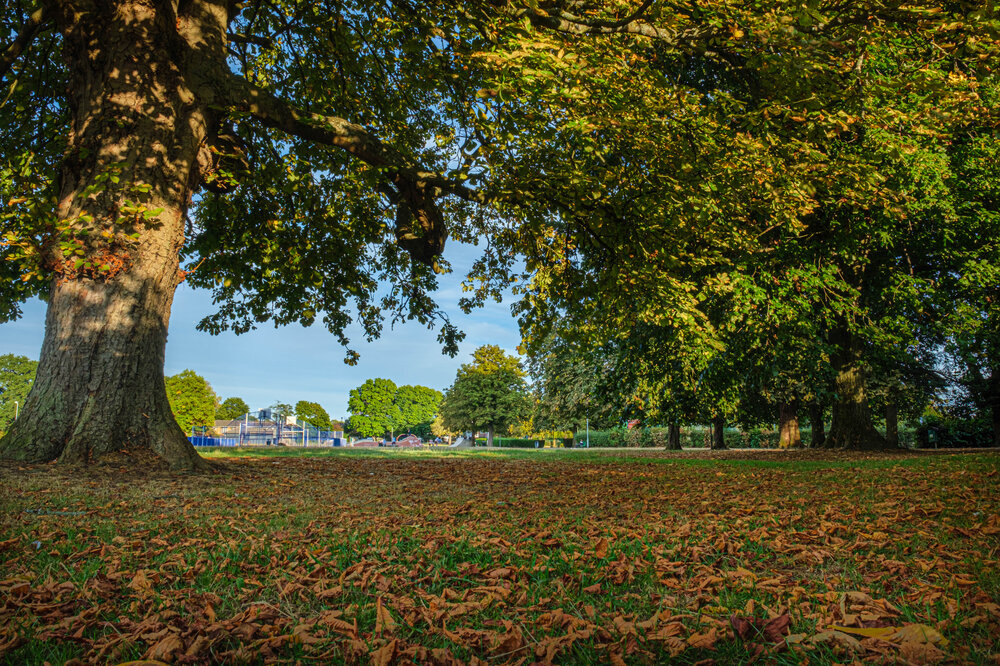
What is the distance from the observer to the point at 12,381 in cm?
6419

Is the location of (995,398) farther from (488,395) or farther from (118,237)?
(488,395)

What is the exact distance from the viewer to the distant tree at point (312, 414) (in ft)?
251

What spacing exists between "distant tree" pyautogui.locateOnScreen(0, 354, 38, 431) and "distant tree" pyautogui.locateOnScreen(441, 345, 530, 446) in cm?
4908

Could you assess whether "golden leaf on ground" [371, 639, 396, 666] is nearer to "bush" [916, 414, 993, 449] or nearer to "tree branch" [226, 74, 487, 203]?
"tree branch" [226, 74, 487, 203]

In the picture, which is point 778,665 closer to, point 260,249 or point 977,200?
point 260,249

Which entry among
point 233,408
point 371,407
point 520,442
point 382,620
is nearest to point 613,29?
point 382,620

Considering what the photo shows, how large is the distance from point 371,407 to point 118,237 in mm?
72419

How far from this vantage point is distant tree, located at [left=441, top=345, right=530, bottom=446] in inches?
2104

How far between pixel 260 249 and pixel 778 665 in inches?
453

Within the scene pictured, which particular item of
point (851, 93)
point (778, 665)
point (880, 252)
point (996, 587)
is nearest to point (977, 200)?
point (880, 252)

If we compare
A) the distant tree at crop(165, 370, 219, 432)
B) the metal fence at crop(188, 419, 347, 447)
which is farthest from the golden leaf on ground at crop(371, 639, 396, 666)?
the distant tree at crop(165, 370, 219, 432)

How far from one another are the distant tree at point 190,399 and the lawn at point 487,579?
2238 inches

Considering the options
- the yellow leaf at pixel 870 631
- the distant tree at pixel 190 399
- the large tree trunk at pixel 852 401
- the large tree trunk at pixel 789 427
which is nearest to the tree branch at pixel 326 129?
the yellow leaf at pixel 870 631

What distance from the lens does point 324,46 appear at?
33.8 feet
